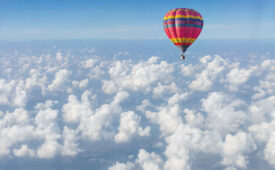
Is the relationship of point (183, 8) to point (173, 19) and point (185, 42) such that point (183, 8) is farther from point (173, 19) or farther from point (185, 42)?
point (185, 42)

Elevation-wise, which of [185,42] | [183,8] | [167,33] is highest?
[183,8]

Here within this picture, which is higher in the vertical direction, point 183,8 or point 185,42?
point 183,8

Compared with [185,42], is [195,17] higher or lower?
higher

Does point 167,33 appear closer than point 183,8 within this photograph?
No

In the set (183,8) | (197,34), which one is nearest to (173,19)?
(183,8)

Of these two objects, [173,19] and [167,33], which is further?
[167,33]

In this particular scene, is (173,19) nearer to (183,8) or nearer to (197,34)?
(183,8)
